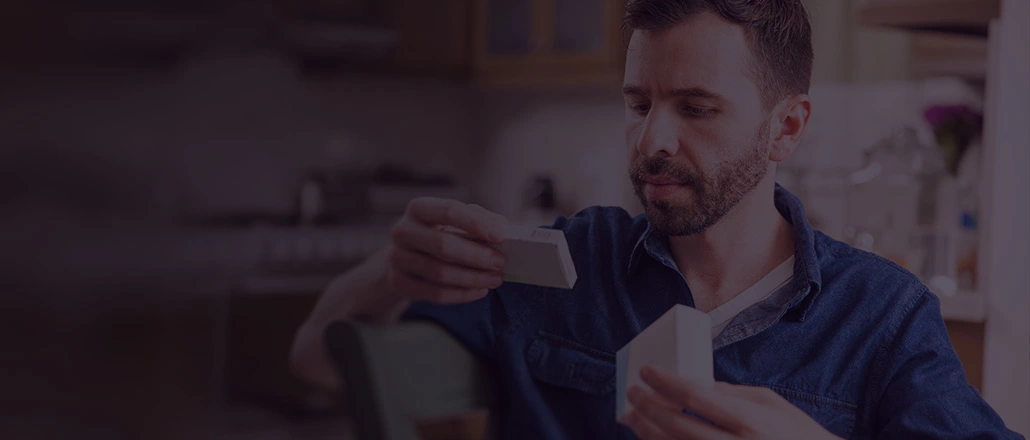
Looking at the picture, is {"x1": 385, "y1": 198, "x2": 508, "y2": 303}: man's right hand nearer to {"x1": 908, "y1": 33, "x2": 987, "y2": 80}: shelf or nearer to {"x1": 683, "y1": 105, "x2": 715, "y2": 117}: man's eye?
{"x1": 683, "y1": 105, "x2": 715, "y2": 117}: man's eye

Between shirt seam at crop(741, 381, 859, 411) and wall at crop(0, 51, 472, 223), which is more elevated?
wall at crop(0, 51, 472, 223)

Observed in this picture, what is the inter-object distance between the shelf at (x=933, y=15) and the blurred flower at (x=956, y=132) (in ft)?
0.27

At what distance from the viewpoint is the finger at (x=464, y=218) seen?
46 centimetres

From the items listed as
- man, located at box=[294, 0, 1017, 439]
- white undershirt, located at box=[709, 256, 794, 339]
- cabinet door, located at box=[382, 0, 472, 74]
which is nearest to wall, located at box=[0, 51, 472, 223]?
cabinet door, located at box=[382, 0, 472, 74]

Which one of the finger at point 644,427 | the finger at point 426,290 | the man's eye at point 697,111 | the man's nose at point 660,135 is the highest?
Result: the man's eye at point 697,111

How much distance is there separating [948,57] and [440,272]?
3.29 ft

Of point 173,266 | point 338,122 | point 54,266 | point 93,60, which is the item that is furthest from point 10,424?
point 338,122

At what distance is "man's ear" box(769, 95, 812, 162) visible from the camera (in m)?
0.51

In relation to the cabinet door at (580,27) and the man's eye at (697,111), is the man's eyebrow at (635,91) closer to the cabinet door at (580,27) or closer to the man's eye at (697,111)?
the man's eye at (697,111)

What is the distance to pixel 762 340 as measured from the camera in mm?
527

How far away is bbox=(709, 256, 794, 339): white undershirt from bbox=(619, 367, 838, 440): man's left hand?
110 millimetres

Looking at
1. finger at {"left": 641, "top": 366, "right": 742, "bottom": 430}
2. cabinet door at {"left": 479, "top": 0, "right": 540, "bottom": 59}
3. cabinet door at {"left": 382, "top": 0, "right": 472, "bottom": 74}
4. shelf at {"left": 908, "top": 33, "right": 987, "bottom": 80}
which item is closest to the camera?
finger at {"left": 641, "top": 366, "right": 742, "bottom": 430}

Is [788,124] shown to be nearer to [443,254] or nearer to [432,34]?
[443,254]

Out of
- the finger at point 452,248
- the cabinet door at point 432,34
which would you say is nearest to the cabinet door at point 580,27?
the cabinet door at point 432,34
